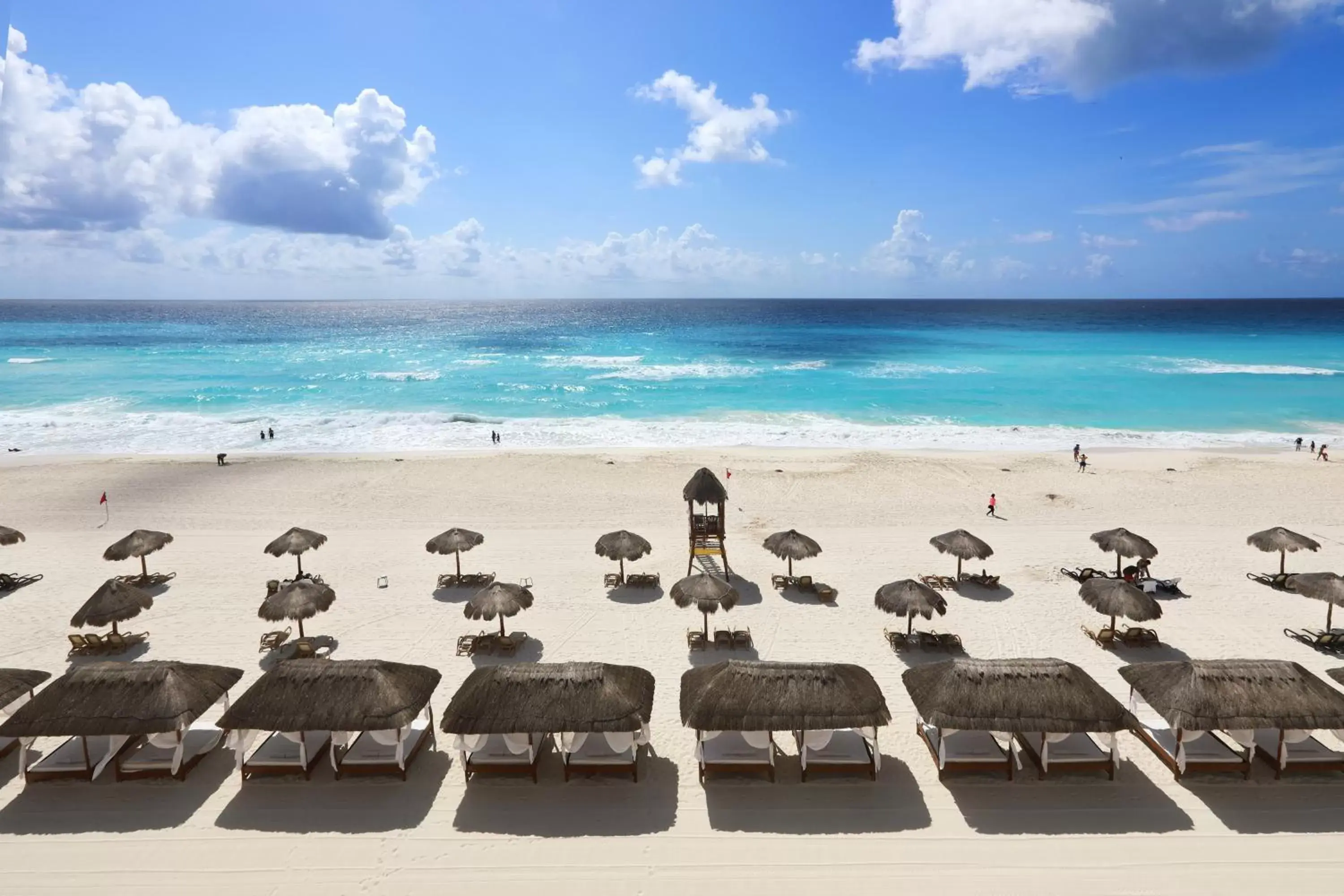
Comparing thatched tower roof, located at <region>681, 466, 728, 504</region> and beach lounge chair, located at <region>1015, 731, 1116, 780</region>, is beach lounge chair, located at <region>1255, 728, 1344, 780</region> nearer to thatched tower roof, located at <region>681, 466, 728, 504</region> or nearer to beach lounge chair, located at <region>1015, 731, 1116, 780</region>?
beach lounge chair, located at <region>1015, 731, 1116, 780</region>

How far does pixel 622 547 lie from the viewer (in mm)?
16125

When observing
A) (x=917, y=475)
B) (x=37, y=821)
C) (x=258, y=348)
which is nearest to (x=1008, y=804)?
(x=37, y=821)

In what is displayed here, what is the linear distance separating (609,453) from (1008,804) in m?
24.2

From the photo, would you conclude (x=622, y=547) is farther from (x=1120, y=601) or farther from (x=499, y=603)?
(x=1120, y=601)

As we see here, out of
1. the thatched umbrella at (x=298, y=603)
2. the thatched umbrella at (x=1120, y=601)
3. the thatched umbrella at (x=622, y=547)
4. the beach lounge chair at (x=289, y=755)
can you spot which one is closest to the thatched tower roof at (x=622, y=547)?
the thatched umbrella at (x=622, y=547)

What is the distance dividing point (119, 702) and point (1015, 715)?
11735mm

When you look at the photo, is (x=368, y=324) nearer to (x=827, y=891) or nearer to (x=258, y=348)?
(x=258, y=348)

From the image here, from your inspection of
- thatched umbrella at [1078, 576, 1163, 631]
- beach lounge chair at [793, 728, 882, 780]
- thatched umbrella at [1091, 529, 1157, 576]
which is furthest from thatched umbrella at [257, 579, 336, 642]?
thatched umbrella at [1091, 529, 1157, 576]

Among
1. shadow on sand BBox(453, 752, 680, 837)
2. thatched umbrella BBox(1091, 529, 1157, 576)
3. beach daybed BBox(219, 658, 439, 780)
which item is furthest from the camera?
thatched umbrella BBox(1091, 529, 1157, 576)

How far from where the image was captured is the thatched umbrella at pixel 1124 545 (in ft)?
51.4

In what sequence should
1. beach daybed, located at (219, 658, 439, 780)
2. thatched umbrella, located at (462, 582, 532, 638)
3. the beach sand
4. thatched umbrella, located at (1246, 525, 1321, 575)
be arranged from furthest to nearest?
thatched umbrella, located at (1246, 525, 1321, 575) → thatched umbrella, located at (462, 582, 532, 638) → beach daybed, located at (219, 658, 439, 780) → the beach sand

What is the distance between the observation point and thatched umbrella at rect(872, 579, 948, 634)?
509 inches

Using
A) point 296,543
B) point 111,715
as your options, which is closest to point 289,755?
point 111,715

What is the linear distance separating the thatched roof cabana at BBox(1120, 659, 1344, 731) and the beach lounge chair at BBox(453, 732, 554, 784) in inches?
327
